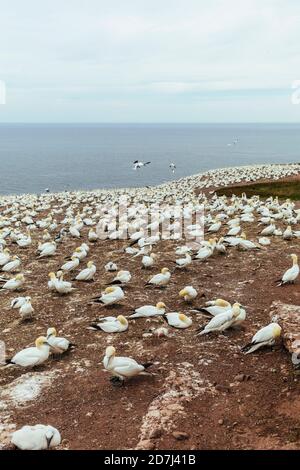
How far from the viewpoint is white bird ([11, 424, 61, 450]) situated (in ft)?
18.1

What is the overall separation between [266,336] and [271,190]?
1172 inches

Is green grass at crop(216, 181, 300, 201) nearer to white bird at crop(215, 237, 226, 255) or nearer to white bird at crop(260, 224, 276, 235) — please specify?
white bird at crop(260, 224, 276, 235)

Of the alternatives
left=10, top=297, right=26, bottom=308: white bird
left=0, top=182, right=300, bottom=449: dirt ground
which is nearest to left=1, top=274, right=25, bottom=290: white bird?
left=0, top=182, right=300, bottom=449: dirt ground

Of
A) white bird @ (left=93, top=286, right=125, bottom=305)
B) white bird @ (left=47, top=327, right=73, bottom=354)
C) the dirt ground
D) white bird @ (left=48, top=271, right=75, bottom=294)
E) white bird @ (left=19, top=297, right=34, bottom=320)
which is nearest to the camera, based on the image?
the dirt ground

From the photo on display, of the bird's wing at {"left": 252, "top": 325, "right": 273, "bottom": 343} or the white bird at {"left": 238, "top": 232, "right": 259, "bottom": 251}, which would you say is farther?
the white bird at {"left": 238, "top": 232, "right": 259, "bottom": 251}

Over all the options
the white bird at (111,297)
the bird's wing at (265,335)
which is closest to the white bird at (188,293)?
the white bird at (111,297)

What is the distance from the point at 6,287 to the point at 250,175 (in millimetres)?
39196

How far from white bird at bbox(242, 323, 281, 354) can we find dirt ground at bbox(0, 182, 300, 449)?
137 mm

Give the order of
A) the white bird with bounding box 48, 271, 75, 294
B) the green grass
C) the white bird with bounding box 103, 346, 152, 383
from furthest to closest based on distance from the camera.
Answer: the green grass → the white bird with bounding box 48, 271, 75, 294 → the white bird with bounding box 103, 346, 152, 383

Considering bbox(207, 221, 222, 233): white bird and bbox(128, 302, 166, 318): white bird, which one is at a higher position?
bbox(207, 221, 222, 233): white bird

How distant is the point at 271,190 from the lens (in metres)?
35.7

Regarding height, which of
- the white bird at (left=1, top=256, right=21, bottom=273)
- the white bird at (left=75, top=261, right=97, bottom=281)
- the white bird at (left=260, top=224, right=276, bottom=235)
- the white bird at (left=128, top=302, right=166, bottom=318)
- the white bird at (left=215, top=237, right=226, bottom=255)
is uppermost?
the white bird at (left=260, top=224, right=276, bottom=235)

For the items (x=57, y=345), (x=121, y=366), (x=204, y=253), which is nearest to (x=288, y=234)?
(x=204, y=253)
